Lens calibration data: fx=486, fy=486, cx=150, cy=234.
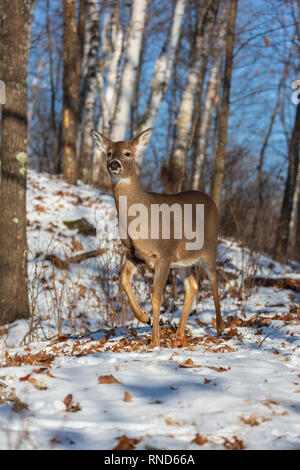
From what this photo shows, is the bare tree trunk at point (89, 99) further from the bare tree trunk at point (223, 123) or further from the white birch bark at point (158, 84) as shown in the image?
the bare tree trunk at point (223, 123)

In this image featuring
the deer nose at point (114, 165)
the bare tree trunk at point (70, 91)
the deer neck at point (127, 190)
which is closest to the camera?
the deer nose at point (114, 165)

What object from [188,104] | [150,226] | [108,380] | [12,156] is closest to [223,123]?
[188,104]

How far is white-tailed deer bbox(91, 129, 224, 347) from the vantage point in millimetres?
4754

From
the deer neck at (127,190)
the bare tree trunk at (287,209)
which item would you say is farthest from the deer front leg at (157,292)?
the bare tree trunk at (287,209)

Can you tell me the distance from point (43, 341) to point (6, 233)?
1.62m

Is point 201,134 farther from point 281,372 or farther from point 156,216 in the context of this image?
point 281,372

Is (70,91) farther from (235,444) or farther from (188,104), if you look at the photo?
(235,444)

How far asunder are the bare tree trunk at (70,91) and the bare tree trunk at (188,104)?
3.94 metres

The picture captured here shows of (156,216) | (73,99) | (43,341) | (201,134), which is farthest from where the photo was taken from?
(201,134)

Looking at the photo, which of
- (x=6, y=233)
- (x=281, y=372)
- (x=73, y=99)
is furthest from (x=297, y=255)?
(x=281, y=372)

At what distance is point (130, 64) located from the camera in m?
11.1

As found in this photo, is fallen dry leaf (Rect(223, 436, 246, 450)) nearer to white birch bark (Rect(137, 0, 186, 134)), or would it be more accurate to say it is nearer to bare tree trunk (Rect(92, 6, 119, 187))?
white birch bark (Rect(137, 0, 186, 134))

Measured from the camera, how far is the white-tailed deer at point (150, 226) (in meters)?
4.75

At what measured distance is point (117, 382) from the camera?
131 inches
